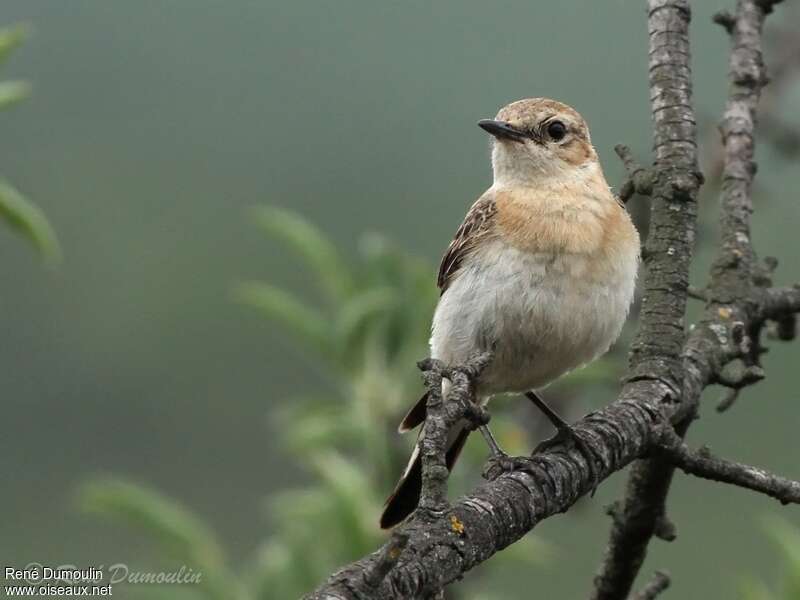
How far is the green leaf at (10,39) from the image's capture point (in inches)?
149

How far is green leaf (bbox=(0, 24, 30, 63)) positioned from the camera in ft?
12.4

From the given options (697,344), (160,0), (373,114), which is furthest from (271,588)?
(160,0)

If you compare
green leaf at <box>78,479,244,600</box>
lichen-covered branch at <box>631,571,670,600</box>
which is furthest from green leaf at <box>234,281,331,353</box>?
lichen-covered branch at <box>631,571,670,600</box>

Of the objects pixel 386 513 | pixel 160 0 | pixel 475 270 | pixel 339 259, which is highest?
pixel 160 0

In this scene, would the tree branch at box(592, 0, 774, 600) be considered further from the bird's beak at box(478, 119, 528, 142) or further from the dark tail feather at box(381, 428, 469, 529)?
the bird's beak at box(478, 119, 528, 142)

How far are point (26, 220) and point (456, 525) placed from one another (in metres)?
1.48

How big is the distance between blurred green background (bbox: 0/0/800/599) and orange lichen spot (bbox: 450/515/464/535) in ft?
72.2

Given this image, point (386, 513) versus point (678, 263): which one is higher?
point (678, 263)

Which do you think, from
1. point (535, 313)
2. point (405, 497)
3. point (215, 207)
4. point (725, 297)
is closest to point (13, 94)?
point (405, 497)

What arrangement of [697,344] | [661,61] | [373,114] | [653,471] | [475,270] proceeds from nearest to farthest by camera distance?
[653,471] → [697,344] → [661,61] → [475,270] → [373,114]

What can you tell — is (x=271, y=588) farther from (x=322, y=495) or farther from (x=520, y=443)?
(x=520, y=443)

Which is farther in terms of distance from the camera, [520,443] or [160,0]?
[160,0]

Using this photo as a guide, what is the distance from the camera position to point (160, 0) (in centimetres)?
8594

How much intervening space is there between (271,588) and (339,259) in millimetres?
1434
